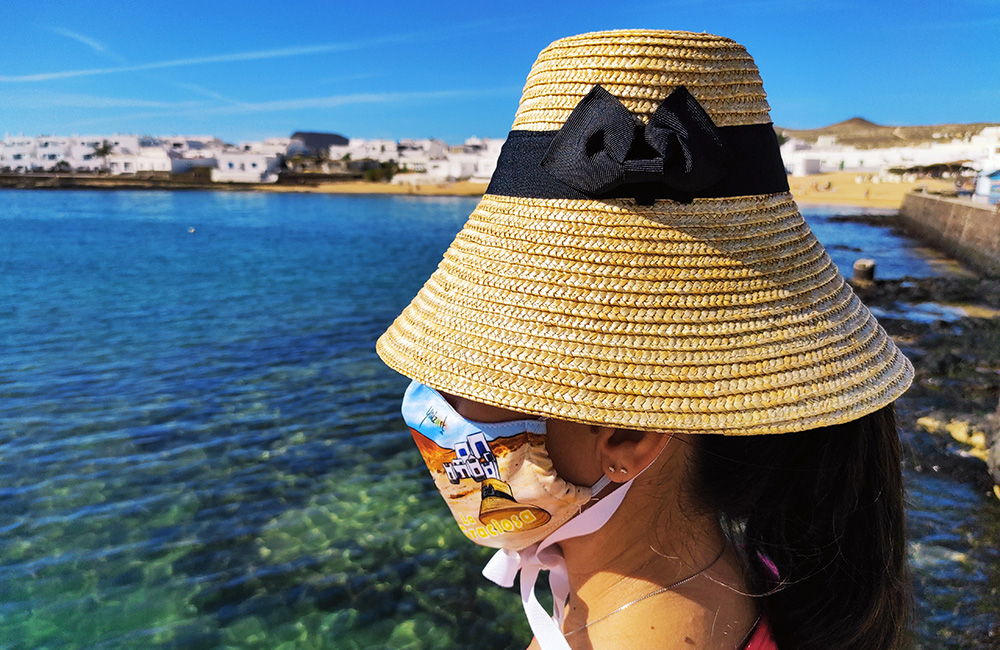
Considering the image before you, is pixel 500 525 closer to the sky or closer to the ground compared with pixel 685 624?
closer to the sky

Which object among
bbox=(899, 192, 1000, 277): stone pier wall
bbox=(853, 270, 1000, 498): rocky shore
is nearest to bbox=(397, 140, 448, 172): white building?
bbox=(899, 192, 1000, 277): stone pier wall

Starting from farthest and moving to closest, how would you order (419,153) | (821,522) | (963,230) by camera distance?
(419,153) → (963,230) → (821,522)

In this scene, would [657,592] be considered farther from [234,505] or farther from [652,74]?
[234,505]

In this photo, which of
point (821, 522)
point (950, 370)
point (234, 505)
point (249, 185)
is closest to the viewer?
point (821, 522)

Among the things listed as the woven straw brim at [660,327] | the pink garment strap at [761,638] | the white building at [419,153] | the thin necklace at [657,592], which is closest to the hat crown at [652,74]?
the woven straw brim at [660,327]

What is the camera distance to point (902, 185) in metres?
62.6

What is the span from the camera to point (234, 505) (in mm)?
6020

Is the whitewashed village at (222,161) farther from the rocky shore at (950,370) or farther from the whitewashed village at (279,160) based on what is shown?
the rocky shore at (950,370)

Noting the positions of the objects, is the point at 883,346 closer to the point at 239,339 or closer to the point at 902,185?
the point at 239,339

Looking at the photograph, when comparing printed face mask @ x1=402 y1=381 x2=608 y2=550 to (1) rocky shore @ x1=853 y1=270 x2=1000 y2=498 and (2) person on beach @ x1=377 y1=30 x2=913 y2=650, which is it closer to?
(2) person on beach @ x1=377 y1=30 x2=913 y2=650

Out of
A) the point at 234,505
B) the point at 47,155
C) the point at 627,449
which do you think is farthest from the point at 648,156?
the point at 47,155

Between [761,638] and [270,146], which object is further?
[270,146]

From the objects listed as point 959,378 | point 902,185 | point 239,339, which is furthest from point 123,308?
point 902,185

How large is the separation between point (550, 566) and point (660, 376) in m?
0.59
